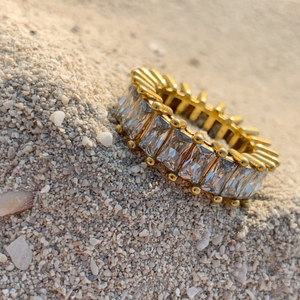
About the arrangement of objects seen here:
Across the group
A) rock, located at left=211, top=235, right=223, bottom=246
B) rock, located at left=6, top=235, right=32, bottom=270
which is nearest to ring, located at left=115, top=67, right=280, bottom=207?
rock, located at left=211, top=235, right=223, bottom=246

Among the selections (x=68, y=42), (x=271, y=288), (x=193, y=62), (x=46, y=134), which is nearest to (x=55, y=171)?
(x=46, y=134)

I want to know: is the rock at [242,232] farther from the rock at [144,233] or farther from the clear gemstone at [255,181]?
the rock at [144,233]

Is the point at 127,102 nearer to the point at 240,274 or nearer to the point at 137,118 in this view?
the point at 137,118

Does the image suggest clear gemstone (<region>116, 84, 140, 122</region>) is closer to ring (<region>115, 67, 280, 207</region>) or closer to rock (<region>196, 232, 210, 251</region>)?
ring (<region>115, 67, 280, 207</region>)

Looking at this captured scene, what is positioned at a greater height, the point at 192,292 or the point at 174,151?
the point at 174,151

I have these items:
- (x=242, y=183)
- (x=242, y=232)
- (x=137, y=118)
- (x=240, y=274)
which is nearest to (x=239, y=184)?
(x=242, y=183)

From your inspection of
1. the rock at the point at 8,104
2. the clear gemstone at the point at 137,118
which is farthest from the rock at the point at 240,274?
the rock at the point at 8,104
